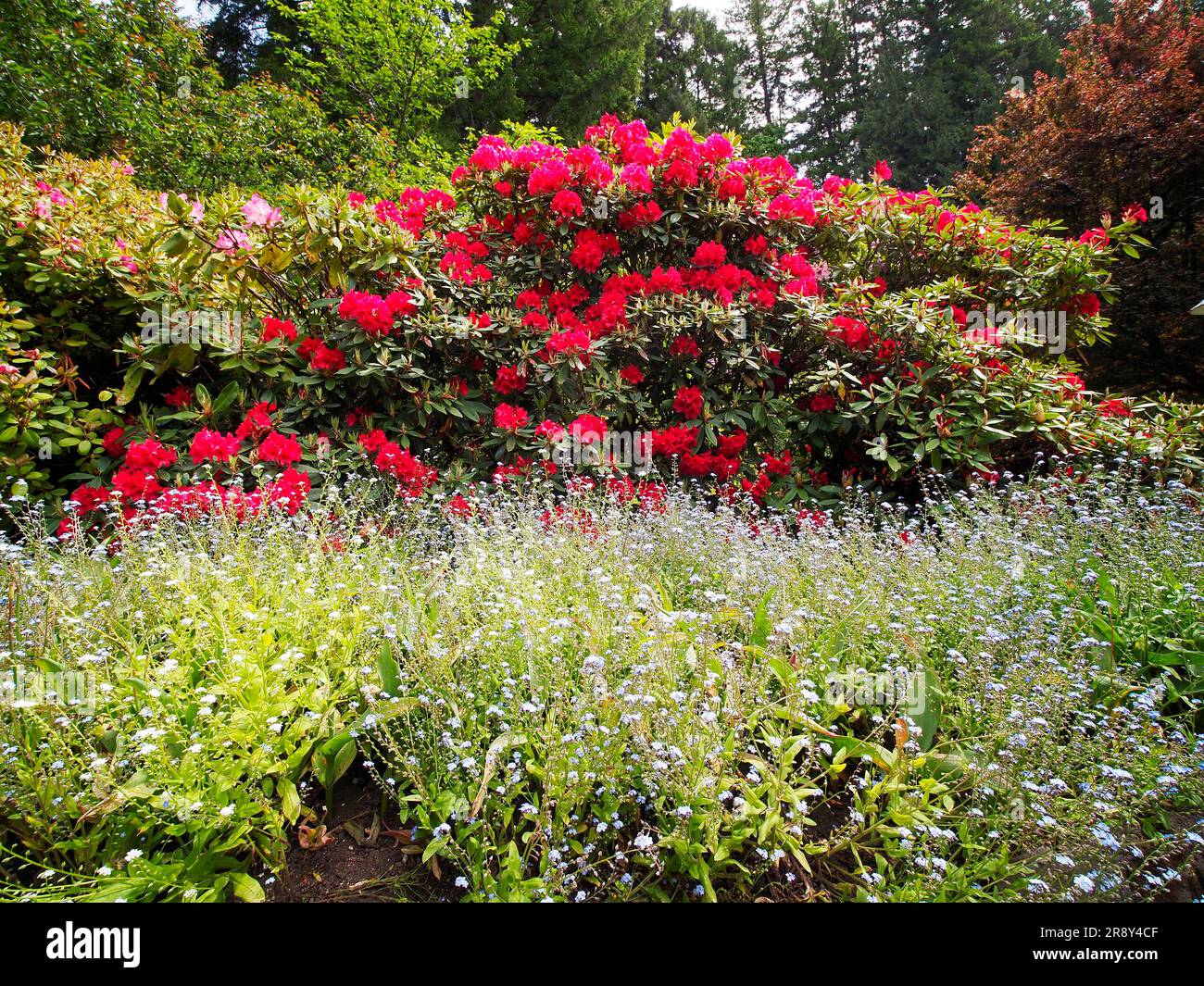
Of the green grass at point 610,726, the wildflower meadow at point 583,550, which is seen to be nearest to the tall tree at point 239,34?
the wildflower meadow at point 583,550

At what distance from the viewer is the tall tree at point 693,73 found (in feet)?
81.3

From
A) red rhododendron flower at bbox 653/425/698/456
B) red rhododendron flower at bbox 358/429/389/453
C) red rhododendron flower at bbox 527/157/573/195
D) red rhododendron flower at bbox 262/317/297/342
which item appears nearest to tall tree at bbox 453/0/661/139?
red rhododendron flower at bbox 527/157/573/195

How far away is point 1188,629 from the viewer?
2.54m

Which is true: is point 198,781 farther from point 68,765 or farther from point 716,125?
point 716,125

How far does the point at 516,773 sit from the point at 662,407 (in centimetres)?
359

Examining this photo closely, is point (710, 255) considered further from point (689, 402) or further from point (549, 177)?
point (549, 177)

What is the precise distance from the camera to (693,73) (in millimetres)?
27406

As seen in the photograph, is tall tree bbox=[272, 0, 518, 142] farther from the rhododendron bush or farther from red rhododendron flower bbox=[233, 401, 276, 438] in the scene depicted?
red rhododendron flower bbox=[233, 401, 276, 438]

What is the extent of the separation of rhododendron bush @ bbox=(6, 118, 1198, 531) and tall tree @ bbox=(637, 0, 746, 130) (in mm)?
21698

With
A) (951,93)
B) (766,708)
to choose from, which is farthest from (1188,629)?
(951,93)

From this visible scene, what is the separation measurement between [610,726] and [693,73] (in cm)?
3144

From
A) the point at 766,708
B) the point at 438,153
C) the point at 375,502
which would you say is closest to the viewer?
the point at 766,708

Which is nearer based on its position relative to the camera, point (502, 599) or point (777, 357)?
point (502, 599)

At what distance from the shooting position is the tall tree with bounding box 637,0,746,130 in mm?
24766
